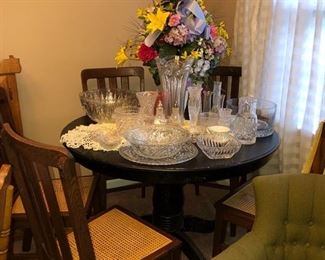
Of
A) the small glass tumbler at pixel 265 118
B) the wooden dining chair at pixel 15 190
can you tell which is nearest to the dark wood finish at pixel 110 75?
the wooden dining chair at pixel 15 190

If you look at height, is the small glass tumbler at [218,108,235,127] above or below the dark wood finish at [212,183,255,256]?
above

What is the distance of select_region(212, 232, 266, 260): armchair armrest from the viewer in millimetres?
1306

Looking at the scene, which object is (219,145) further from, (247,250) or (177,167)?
(247,250)

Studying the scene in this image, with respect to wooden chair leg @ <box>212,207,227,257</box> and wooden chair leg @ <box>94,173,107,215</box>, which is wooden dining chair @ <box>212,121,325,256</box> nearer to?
wooden chair leg @ <box>212,207,227,257</box>

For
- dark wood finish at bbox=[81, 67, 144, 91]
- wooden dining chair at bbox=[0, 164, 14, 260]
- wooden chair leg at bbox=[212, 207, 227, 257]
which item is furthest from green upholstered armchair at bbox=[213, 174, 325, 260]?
dark wood finish at bbox=[81, 67, 144, 91]

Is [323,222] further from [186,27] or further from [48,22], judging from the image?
[48,22]

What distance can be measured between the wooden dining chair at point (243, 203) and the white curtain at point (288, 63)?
1.44ft

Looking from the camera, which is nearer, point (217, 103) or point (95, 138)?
point (95, 138)

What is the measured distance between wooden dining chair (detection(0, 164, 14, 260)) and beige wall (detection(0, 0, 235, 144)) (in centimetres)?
138

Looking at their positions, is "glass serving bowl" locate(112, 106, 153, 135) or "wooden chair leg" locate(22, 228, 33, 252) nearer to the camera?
→ "glass serving bowl" locate(112, 106, 153, 135)

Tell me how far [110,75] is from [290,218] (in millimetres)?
1532

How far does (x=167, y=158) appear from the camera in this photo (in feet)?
5.21

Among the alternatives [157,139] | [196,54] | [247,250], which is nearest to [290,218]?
[247,250]

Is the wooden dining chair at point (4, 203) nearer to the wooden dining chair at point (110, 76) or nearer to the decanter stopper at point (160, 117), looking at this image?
the decanter stopper at point (160, 117)
